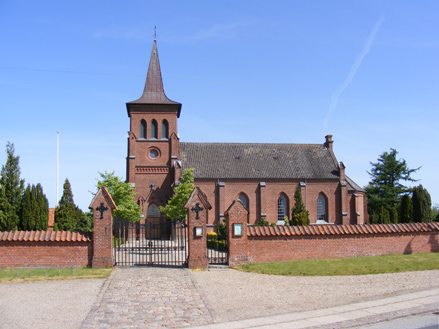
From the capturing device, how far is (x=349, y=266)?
1691cm

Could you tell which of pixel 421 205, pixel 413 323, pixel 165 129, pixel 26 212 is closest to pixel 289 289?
pixel 413 323

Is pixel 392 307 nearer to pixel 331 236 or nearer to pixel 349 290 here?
pixel 349 290

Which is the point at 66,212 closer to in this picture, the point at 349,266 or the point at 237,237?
the point at 237,237

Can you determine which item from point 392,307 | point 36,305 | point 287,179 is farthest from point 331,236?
point 287,179

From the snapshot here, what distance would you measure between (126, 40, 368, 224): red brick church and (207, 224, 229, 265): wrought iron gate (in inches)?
324

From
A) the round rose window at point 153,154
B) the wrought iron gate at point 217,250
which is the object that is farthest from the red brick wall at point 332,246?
the round rose window at point 153,154

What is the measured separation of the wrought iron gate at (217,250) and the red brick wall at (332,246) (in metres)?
1.41

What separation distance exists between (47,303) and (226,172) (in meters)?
33.2

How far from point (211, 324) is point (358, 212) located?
126 ft

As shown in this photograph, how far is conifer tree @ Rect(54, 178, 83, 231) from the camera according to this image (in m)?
35.8

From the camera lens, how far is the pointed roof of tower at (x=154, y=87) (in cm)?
4288

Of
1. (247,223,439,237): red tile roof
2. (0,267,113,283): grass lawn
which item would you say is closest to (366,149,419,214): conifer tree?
(247,223,439,237): red tile roof

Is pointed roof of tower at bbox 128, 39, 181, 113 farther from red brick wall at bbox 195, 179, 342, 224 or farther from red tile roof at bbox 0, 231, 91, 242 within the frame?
red tile roof at bbox 0, 231, 91, 242

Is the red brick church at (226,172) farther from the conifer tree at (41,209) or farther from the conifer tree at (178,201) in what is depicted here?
the conifer tree at (41,209)
